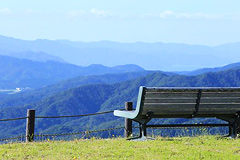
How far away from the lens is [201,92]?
8.66m

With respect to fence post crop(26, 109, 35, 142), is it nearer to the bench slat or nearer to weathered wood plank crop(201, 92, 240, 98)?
the bench slat

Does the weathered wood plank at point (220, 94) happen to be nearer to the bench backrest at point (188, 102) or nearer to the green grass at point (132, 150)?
the bench backrest at point (188, 102)

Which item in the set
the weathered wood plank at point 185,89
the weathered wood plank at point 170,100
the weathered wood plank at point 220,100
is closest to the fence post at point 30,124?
the weathered wood plank at point 170,100

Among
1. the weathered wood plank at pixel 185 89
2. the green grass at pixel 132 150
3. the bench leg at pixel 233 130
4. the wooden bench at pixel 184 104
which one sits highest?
the weathered wood plank at pixel 185 89

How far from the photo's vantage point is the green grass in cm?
694

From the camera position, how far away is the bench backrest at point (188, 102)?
8.35 m

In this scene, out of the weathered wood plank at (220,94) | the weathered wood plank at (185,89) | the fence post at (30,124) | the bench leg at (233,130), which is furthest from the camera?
the fence post at (30,124)

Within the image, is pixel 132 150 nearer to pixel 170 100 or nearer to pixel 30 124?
pixel 170 100

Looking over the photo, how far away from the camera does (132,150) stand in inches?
293

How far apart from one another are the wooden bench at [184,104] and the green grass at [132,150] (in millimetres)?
494

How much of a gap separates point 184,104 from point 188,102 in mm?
88

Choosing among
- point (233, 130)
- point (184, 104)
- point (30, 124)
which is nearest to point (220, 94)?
point (184, 104)

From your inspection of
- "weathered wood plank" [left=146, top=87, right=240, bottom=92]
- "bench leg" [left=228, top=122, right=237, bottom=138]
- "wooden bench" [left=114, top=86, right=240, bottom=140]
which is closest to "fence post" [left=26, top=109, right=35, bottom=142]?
"wooden bench" [left=114, top=86, right=240, bottom=140]

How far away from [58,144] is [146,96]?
6.25 ft
